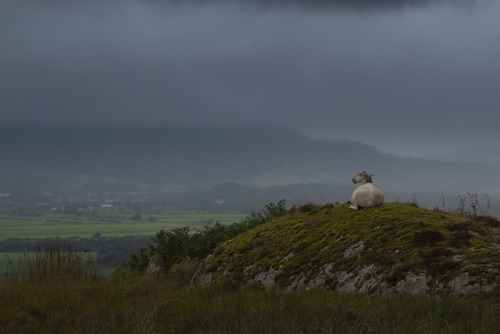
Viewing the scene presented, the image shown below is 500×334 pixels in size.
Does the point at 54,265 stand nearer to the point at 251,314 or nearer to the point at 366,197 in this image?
the point at 251,314

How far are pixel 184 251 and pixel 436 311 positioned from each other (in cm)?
989

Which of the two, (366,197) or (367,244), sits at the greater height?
(366,197)

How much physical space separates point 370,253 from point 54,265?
7868 mm

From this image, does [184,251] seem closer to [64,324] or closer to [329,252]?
[329,252]

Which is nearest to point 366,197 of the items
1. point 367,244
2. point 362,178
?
point 362,178

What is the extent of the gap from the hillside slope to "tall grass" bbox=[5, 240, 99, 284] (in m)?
2.96

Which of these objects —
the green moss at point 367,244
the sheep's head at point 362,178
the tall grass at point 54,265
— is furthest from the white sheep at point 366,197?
the tall grass at point 54,265

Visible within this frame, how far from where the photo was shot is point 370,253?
9.39m

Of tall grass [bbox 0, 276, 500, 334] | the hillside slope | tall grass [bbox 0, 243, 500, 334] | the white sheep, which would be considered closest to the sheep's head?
the white sheep

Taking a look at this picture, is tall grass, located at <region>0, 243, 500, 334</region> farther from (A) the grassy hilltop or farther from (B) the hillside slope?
(B) the hillside slope

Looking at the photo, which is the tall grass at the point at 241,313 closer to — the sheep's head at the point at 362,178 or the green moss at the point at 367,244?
the green moss at the point at 367,244

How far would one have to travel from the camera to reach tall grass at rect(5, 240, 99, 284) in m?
11.7

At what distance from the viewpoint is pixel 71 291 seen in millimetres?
8766

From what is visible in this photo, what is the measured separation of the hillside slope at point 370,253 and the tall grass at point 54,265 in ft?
9.71
